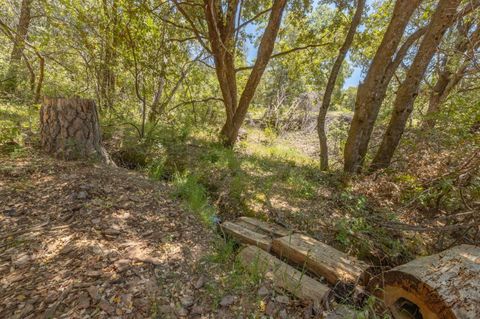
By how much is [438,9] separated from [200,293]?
221 inches

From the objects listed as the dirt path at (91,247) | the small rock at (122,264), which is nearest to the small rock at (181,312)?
the dirt path at (91,247)

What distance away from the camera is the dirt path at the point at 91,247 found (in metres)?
1.56

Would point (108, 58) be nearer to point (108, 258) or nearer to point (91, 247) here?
point (91, 247)

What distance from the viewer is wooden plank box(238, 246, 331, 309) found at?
186 centimetres

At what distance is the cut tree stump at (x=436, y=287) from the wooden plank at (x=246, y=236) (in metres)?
1.00

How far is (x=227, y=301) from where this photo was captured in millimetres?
1789

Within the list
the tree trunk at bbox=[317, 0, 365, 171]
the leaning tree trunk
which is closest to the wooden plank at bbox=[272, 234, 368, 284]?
the leaning tree trunk

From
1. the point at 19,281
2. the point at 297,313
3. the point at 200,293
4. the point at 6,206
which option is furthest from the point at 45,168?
the point at 297,313

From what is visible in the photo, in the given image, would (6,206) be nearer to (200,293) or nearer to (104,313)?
(104,313)

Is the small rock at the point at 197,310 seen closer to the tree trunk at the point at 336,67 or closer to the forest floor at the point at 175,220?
the forest floor at the point at 175,220

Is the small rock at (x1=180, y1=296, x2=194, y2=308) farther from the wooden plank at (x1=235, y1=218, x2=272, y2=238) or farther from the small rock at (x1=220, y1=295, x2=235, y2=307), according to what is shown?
the wooden plank at (x1=235, y1=218, x2=272, y2=238)

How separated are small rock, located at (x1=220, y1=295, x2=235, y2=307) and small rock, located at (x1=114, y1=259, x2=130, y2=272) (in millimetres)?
790

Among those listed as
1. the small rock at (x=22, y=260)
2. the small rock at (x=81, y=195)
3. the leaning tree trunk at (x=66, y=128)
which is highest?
the leaning tree trunk at (x=66, y=128)

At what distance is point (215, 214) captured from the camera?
3188 mm
